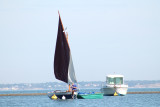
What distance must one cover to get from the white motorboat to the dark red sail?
59.4ft

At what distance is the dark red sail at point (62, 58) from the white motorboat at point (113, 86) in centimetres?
1810

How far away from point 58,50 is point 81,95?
31.0ft

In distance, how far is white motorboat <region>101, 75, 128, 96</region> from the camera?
308ft

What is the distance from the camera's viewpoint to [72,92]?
76.5 m

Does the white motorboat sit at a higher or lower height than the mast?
lower

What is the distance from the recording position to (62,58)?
77688mm

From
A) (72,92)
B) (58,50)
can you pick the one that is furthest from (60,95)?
(58,50)

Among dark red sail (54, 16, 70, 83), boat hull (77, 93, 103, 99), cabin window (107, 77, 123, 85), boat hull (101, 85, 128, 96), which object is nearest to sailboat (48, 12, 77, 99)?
dark red sail (54, 16, 70, 83)

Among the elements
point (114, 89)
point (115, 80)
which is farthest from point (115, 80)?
point (114, 89)

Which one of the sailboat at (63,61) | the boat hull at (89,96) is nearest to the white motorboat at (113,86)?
the boat hull at (89,96)

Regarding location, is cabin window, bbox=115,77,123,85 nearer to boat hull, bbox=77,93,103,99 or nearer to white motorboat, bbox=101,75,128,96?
white motorboat, bbox=101,75,128,96

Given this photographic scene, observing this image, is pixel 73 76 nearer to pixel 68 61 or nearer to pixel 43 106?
pixel 68 61

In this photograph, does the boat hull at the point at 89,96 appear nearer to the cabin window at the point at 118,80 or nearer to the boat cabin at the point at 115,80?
the boat cabin at the point at 115,80

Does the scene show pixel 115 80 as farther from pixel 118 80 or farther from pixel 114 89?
pixel 114 89
